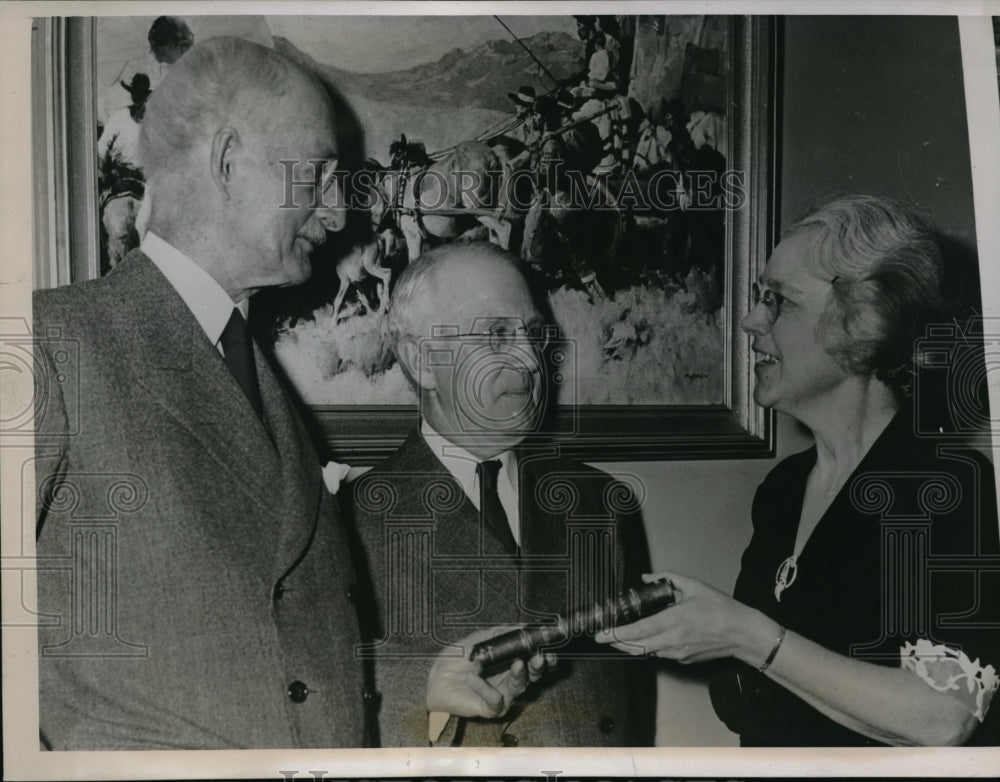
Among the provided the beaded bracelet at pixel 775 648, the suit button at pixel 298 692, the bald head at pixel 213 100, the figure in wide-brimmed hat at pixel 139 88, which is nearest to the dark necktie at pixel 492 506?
the suit button at pixel 298 692

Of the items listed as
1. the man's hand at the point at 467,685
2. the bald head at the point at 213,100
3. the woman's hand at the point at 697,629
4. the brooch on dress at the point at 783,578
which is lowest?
the man's hand at the point at 467,685

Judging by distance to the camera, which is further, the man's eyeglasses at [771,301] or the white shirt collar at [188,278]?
the man's eyeglasses at [771,301]

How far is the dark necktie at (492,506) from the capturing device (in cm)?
276

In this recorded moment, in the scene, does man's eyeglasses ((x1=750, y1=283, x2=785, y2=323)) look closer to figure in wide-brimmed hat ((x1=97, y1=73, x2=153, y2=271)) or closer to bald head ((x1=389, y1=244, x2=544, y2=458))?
bald head ((x1=389, y1=244, x2=544, y2=458))

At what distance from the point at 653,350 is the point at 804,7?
3.47 feet

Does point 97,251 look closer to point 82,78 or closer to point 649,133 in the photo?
point 82,78

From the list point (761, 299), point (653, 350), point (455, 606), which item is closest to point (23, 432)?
point (455, 606)

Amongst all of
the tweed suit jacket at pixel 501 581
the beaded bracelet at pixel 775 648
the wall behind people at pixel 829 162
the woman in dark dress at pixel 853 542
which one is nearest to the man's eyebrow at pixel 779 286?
the woman in dark dress at pixel 853 542

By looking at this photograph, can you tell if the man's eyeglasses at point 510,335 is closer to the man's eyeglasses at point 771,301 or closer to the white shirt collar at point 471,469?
the white shirt collar at point 471,469

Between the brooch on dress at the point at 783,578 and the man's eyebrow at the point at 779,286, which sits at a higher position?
the man's eyebrow at the point at 779,286

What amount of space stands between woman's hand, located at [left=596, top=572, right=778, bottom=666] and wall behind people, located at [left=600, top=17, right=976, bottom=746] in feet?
0.15

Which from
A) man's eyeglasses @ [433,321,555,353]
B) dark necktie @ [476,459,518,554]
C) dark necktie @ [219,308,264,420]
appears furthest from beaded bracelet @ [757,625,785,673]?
dark necktie @ [219,308,264,420]

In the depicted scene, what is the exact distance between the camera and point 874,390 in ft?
9.17

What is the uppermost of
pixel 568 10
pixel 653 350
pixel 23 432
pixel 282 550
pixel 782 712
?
pixel 568 10
